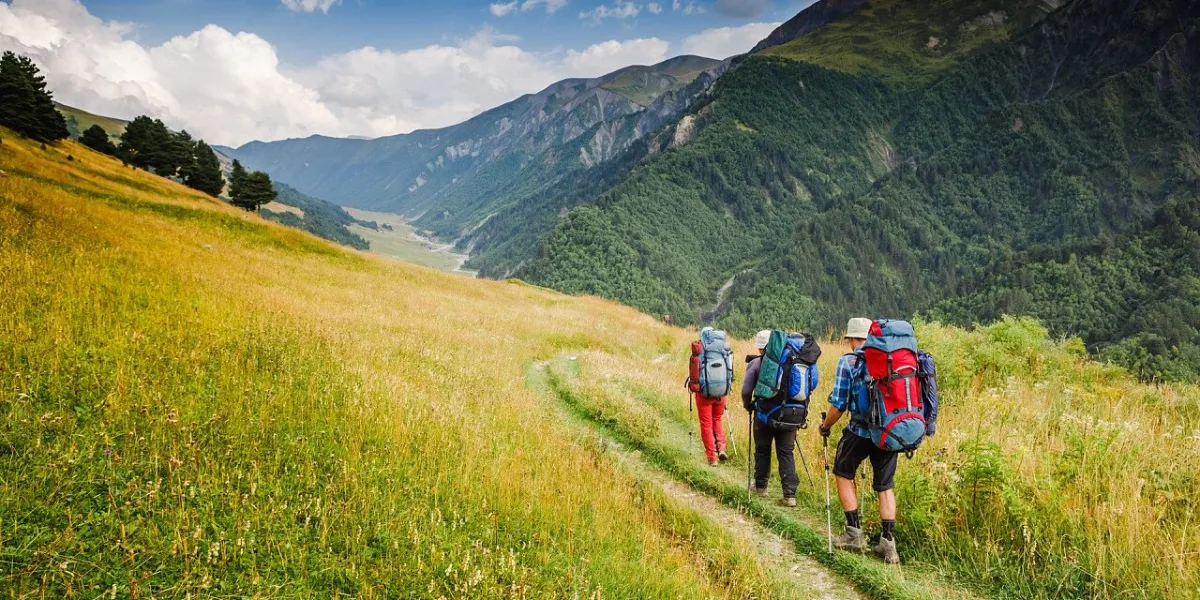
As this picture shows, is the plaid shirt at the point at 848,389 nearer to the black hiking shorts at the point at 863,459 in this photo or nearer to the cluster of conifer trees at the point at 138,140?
the black hiking shorts at the point at 863,459

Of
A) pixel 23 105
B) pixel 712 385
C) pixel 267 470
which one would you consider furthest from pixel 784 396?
pixel 23 105

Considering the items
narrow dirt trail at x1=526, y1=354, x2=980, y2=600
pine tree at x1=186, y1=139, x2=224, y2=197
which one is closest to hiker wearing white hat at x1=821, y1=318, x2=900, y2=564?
narrow dirt trail at x1=526, y1=354, x2=980, y2=600

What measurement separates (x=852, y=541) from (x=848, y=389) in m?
1.88

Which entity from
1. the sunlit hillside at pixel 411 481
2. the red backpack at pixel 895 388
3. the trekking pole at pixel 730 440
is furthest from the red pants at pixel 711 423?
the red backpack at pixel 895 388

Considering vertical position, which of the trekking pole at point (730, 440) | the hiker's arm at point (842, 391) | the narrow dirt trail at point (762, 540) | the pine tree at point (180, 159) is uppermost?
the pine tree at point (180, 159)

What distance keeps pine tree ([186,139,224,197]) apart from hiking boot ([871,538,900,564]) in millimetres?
84592

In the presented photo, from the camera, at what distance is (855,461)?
6512 mm

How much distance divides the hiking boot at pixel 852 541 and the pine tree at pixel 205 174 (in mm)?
84205

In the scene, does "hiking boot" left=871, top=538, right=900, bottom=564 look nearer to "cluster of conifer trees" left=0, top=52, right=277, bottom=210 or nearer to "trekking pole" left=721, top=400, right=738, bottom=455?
"trekking pole" left=721, top=400, right=738, bottom=455

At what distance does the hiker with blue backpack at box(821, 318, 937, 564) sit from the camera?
5816 mm

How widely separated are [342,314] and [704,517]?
1121 centimetres

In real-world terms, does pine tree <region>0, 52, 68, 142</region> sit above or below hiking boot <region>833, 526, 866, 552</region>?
above

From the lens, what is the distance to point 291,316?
34.6ft

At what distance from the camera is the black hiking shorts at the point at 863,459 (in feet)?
20.5
